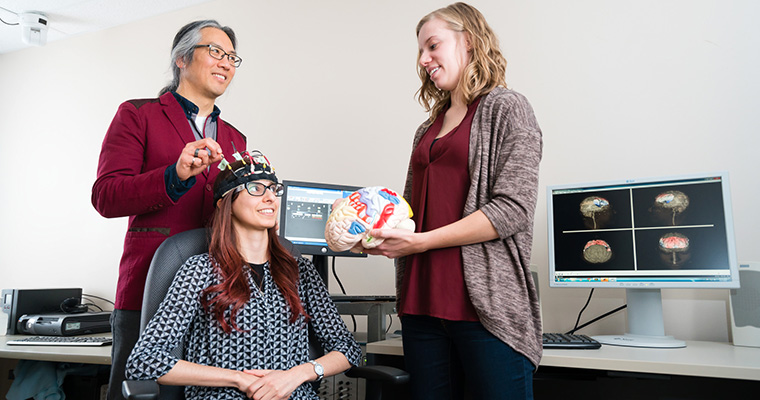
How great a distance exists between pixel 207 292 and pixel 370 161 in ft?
4.26

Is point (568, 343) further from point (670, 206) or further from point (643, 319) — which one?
point (670, 206)

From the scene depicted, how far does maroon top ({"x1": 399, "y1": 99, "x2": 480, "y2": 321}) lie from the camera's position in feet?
3.86

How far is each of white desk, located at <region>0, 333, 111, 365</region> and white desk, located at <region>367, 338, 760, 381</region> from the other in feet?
3.36

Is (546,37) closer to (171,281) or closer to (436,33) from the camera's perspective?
(436,33)

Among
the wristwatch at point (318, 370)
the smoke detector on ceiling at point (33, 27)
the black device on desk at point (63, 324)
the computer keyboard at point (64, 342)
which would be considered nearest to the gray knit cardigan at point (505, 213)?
the wristwatch at point (318, 370)

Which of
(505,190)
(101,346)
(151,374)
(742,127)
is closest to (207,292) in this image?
(151,374)

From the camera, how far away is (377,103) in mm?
2588

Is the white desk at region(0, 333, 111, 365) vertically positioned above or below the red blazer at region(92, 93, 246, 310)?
below

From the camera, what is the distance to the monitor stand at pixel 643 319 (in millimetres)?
1689

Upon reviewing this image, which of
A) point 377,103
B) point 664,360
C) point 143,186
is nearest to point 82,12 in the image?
point 377,103

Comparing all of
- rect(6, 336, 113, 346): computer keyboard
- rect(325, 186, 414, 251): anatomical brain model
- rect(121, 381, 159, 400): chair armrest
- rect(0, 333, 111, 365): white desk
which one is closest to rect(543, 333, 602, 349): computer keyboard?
rect(325, 186, 414, 251): anatomical brain model

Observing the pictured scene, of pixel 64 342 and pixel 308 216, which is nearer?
Result: pixel 308 216

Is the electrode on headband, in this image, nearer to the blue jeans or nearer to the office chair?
the office chair

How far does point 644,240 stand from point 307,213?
1.17 m
